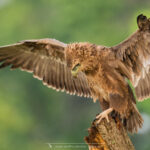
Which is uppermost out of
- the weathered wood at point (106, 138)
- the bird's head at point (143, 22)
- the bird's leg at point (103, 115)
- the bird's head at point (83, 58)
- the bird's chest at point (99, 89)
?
the bird's head at point (143, 22)

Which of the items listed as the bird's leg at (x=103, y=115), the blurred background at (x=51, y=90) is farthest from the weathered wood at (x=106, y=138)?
the blurred background at (x=51, y=90)

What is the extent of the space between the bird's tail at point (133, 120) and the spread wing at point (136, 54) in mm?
379

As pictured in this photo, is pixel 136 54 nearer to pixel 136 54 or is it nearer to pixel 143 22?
pixel 136 54

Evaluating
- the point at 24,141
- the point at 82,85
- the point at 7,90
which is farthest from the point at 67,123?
the point at 82,85

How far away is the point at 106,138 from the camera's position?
6.96 meters

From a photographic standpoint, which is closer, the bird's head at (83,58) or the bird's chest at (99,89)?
the bird's head at (83,58)

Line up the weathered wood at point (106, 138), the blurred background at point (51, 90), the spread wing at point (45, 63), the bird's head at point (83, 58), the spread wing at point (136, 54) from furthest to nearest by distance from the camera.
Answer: the blurred background at point (51, 90), the spread wing at point (45, 63), the bird's head at point (83, 58), the spread wing at point (136, 54), the weathered wood at point (106, 138)

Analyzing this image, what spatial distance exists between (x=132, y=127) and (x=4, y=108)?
19064mm

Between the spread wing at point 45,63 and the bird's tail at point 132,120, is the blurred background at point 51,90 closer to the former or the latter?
the spread wing at point 45,63

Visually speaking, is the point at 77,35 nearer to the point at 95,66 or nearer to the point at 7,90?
the point at 7,90

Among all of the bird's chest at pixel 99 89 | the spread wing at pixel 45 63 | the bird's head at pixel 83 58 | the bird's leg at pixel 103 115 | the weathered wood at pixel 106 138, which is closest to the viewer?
the weathered wood at pixel 106 138

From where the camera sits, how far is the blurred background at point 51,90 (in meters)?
23.3

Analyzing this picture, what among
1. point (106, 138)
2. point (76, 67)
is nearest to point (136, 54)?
point (76, 67)

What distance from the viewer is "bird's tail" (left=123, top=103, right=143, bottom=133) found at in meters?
7.84
